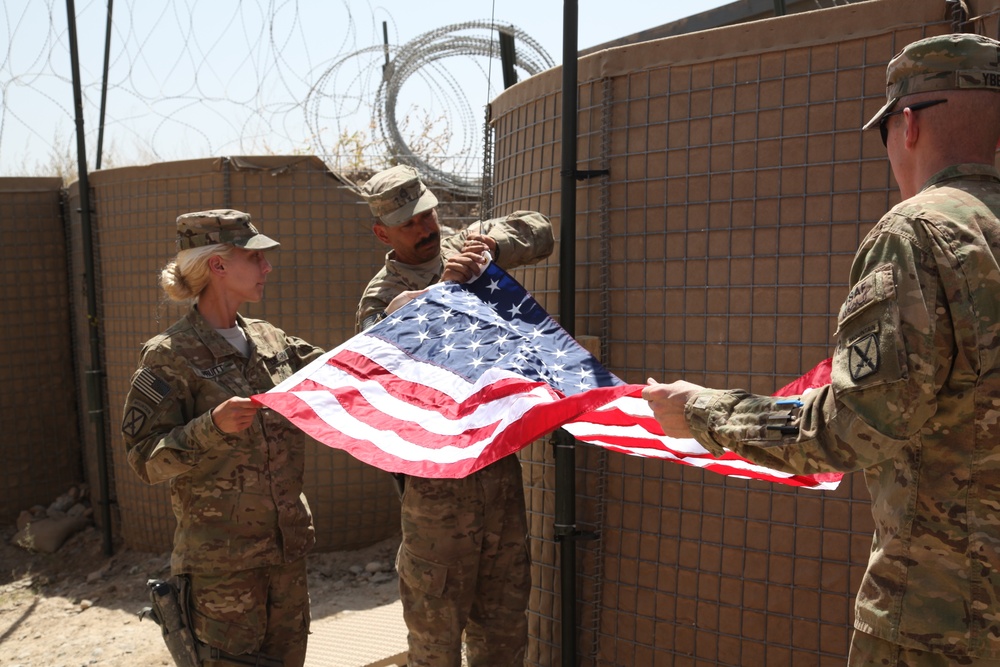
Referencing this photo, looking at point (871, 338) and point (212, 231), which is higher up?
point (212, 231)

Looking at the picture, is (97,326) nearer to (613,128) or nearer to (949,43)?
(613,128)

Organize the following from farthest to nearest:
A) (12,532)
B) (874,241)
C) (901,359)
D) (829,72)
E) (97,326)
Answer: (12,532) → (97,326) → (829,72) → (874,241) → (901,359)

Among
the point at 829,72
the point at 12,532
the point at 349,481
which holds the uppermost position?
the point at 829,72

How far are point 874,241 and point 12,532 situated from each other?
836 cm

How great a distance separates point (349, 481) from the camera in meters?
7.11

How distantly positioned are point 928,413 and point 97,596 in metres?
6.48

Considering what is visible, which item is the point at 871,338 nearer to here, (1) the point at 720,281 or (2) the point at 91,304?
(1) the point at 720,281

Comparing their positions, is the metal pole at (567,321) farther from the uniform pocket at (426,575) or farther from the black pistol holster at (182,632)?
the black pistol holster at (182,632)

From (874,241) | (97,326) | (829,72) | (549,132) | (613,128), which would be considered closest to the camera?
(874,241)

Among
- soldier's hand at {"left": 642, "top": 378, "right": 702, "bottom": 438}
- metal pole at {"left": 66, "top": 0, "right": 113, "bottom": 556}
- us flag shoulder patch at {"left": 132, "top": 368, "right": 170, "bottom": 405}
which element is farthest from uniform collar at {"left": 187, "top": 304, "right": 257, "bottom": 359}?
metal pole at {"left": 66, "top": 0, "right": 113, "bottom": 556}

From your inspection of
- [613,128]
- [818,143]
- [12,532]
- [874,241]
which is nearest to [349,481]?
[12,532]

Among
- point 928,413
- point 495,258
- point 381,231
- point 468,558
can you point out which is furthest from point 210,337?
point 928,413

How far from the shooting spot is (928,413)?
2.03 metres

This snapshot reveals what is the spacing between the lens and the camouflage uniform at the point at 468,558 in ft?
11.7
